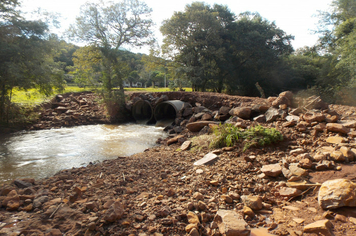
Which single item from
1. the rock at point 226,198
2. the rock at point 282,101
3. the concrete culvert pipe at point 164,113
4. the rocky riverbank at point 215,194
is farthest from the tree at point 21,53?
the rock at point 282,101

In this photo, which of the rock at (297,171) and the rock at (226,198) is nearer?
the rock at (226,198)

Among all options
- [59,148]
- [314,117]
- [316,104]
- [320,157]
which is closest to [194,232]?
[320,157]

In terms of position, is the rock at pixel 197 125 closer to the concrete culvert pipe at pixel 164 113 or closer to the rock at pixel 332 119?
the rock at pixel 332 119

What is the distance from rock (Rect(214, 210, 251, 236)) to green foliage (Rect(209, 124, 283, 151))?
196 cm

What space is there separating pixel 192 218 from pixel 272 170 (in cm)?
157

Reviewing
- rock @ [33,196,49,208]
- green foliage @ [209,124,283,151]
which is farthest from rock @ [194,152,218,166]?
rock @ [33,196,49,208]

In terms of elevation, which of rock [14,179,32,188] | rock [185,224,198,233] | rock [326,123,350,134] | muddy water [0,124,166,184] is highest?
rock [326,123,350,134]

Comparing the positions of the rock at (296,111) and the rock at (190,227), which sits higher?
the rock at (296,111)

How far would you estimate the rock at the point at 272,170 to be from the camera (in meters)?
3.17

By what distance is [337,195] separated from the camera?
88.5 inches

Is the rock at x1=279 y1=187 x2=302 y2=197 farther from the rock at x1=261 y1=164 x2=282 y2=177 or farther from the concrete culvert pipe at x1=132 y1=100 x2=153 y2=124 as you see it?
the concrete culvert pipe at x1=132 y1=100 x2=153 y2=124

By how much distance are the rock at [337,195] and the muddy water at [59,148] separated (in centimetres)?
491

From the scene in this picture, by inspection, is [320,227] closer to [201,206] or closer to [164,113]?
[201,206]

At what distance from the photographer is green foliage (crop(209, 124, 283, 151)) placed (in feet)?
13.6
